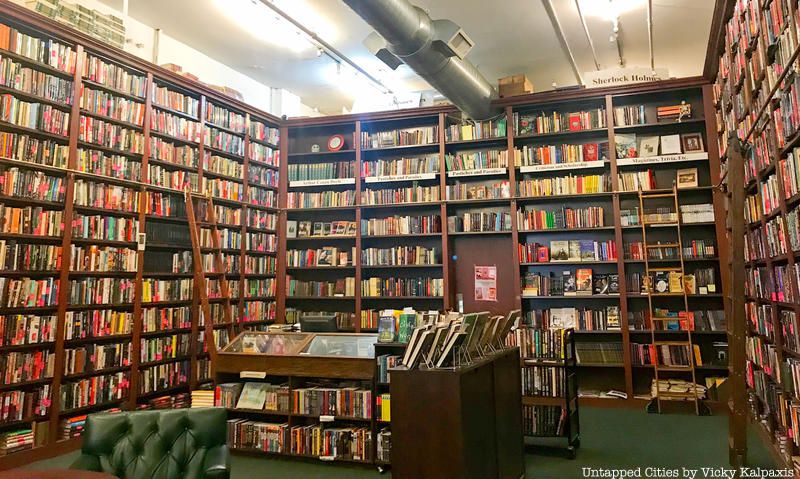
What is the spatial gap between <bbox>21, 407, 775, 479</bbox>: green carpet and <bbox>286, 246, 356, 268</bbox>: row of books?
3.18m

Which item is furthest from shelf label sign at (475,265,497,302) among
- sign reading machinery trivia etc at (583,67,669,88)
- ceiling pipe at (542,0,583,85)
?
ceiling pipe at (542,0,583,85)

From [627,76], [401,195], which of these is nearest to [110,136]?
[401,195]

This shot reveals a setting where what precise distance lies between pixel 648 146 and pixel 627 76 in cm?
85

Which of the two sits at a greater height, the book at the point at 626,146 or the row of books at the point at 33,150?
the book at the point at 626,146

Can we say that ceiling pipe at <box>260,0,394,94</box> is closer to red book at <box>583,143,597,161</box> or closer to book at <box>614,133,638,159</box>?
red book at <box>583,143,597,161</box>

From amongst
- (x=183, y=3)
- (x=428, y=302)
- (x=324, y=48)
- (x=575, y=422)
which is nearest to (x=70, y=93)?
(x=183, y=3)

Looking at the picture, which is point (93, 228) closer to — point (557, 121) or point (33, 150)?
point (33, 150)

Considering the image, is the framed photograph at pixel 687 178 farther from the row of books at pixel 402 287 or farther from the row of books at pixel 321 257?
the row of books at pixel 321 257

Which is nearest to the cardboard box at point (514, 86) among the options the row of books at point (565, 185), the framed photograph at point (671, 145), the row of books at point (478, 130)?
the row of books at point (478, 130)

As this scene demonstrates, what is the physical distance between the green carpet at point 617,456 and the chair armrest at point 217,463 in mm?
1408

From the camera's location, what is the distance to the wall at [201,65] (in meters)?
5.47

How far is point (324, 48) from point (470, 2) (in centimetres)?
183

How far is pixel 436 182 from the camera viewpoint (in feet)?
22.1

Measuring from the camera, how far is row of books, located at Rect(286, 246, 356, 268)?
6824mm
